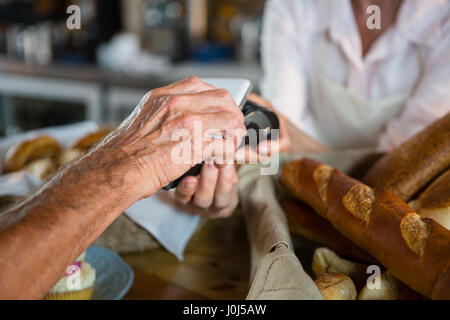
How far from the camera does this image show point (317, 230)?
0.68m

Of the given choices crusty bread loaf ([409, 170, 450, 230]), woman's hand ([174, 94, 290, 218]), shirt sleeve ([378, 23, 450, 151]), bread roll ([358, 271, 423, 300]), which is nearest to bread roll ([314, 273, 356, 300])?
bread roll ([358, 271, 423, 300])

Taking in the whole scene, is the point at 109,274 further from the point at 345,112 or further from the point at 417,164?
the point at 345,112

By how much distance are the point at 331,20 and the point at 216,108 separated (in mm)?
749

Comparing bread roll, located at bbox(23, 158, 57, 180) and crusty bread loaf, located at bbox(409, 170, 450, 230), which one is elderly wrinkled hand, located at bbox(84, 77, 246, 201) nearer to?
crusty bread loaf, located at bbox(409, 170, 450, 230)

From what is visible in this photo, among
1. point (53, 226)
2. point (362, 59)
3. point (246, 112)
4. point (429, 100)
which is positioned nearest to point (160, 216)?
point (246, 112)

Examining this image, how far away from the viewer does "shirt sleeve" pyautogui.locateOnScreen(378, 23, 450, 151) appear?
95cm

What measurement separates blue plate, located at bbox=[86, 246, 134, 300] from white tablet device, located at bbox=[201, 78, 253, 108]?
0.30 meters

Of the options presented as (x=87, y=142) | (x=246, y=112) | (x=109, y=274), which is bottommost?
(x=109, y=274)

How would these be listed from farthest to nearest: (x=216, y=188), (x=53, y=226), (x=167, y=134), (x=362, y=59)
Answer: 1. (x=362, y=59)
2. (x=216, y=188)
3. (x=167, y=134)
4. (x=53, y=226)

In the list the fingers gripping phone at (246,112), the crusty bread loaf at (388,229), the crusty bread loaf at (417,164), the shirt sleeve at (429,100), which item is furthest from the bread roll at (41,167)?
the shirt sleeve at (429,100)

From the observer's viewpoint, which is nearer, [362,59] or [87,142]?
[87,142]

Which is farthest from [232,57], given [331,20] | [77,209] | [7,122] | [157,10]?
[77,209]

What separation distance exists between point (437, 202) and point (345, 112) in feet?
2.22

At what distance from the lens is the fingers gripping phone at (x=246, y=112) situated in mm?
633
